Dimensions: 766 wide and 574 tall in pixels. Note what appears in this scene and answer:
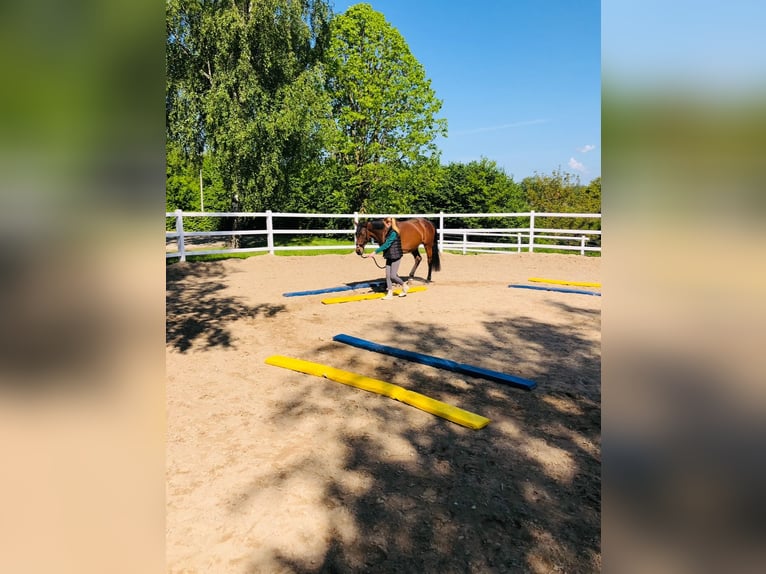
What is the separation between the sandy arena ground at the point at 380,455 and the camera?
2297mm

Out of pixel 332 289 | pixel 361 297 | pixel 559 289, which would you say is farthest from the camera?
pixel 332 289

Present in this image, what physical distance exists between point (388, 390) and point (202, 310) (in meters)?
4.62

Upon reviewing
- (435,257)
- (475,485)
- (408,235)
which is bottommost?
(475,485)

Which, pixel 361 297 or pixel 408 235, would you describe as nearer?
pixel 361 297

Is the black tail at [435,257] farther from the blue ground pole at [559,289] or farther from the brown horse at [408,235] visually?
the blue ground pole at [559,289]

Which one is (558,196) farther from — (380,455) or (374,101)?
(380,455)

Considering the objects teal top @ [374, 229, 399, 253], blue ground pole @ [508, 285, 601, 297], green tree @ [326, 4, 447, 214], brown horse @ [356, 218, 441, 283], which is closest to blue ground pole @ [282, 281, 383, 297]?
brown horse @ [356, 218, 441, 283]

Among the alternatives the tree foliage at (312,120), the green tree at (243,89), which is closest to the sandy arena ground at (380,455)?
the tree foliage at (312,120)

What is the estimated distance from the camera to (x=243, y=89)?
52.7ft

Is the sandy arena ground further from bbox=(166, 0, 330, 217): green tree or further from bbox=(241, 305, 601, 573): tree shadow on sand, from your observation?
bbox=(166, 0, 330, 217): green tree

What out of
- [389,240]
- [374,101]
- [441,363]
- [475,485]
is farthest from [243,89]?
[475,485]

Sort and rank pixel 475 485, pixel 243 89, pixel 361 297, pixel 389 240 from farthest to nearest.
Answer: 1. pixel 243 89
2. pixel 361 297
3. pixel 389 240
4. pixel 475 485
